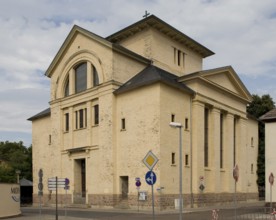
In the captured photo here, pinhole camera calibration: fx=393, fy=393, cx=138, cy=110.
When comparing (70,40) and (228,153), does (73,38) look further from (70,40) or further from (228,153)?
(228,153)

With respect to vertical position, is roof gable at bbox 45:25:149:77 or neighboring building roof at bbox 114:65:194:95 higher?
roof gable at bbox 45:25:149:77

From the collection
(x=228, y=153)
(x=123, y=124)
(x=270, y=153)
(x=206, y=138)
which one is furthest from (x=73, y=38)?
(x=270, y=153)

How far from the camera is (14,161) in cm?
8925

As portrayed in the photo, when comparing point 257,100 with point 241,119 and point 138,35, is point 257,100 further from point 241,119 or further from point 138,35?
point 138,35

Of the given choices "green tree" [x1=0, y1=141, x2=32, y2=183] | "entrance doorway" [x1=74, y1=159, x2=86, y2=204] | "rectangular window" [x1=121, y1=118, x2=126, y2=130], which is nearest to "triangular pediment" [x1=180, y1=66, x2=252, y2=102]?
"rectangular window" [x1=121, y1=118, x2=126, y2=130]

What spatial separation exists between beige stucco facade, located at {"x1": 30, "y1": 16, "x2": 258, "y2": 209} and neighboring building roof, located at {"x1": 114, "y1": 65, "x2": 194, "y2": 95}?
0.36 feet

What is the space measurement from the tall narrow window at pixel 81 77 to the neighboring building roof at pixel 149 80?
5829mm

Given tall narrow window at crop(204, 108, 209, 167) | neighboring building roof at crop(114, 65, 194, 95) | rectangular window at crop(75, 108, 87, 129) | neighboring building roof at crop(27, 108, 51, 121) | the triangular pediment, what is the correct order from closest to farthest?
1. neighboring building roof at crop(114, 65, 194, 95)
2. the triangular pediment
3. tall narrow window at crop(204, 108, 209, 167)
4. rectangular window at crop(75, 108, 87, 129)
5. neighboring building roof at crop(27, 108, 51, 121)

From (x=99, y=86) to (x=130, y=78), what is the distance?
3.18 m

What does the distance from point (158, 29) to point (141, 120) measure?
1251cm

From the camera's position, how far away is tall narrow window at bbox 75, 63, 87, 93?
42000 mm

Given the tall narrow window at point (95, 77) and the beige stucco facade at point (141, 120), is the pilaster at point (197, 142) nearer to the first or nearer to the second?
the beige stucco facade at point (141, 120)

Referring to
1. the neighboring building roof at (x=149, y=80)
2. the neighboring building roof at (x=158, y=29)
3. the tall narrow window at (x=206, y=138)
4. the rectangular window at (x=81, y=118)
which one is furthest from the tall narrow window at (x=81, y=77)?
Result: the tall narrow window at (x=206, y=138)

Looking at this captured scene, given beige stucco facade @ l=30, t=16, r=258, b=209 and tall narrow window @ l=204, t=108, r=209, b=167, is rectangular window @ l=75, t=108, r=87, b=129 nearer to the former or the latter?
beige stucco facade @ l=30, t=16, r=258, b=209
